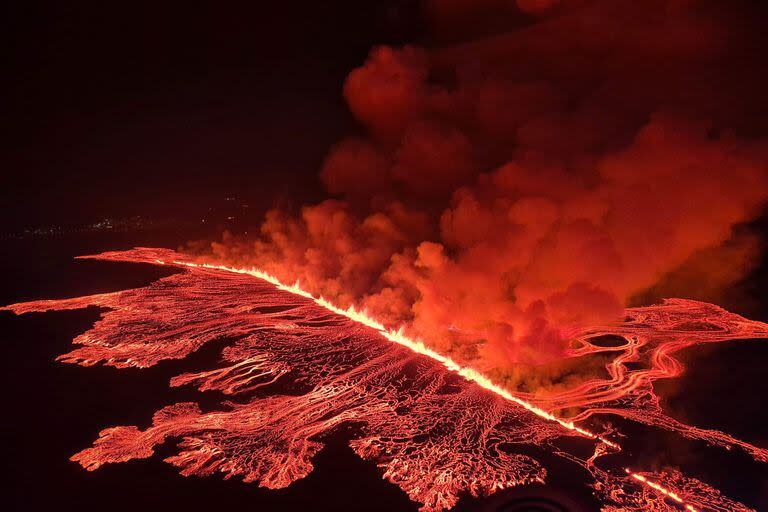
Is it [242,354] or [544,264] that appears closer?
[242,354]

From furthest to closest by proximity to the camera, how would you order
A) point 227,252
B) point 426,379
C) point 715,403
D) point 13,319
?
point 227,252 → point 13,319 → point 426,379 → point 715,403

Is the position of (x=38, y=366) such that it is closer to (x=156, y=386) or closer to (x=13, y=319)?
(x=156, y=386)

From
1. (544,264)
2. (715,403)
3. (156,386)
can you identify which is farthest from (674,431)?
(156,386)

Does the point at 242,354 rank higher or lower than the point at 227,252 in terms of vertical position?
lower

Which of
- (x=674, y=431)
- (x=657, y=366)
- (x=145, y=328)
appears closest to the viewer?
(x=674, y=431)

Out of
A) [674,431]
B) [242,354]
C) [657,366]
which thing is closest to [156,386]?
[242,354]

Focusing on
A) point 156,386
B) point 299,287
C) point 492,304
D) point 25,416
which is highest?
point 299,287

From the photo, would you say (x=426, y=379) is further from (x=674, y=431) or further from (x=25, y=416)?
(x=25, y=416)
